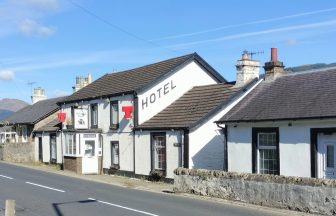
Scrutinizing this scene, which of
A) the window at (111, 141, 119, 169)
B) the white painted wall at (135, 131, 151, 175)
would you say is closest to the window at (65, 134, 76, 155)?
the window at (111, 141, 119, 169)

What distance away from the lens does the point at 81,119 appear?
3434 cm

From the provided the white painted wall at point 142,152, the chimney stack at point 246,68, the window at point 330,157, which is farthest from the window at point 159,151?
the window at point 330,157

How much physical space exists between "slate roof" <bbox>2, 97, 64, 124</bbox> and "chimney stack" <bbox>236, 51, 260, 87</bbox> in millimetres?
24587

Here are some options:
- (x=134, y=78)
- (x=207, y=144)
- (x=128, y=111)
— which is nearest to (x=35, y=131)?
(x=134, y=78)

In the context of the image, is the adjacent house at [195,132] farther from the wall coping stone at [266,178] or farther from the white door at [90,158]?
the white door at [90,158]

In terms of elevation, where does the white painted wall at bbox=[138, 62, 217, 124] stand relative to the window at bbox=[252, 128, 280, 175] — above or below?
above

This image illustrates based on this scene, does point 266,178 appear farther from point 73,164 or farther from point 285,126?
point 73,164

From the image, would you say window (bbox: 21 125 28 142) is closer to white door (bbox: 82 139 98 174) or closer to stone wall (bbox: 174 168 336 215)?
white door (bbox: 82 139 98 174)

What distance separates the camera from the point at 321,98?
Answer: 756 inches

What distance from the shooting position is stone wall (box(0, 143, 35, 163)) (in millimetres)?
43688

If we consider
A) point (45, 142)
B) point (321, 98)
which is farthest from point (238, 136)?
point (45, 142)

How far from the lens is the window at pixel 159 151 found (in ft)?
88.4

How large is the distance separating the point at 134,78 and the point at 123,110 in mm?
3616

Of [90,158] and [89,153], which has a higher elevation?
[89,153]
